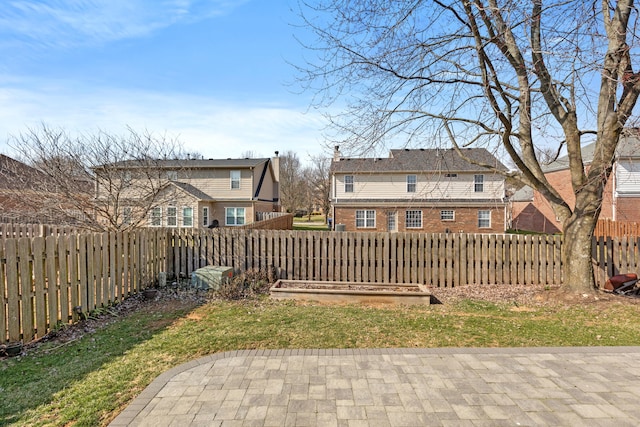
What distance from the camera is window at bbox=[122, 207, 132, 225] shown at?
888cm

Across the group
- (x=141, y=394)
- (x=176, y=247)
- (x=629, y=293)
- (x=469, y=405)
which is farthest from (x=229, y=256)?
(x=629, y=293)

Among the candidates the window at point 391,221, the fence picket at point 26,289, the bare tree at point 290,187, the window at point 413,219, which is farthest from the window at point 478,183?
the bare tree at point 290,187

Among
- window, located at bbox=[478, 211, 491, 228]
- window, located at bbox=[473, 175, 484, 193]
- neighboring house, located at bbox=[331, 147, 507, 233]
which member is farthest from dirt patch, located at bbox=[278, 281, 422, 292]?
window, located at bbox=[473, 175, 484, 193]

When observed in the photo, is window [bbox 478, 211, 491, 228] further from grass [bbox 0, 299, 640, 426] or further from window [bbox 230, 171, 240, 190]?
grass [bbox 0, 299, 640, 426]

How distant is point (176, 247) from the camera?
872 centimetres

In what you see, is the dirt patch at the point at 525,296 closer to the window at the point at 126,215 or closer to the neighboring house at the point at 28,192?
the window at the point at 126,215

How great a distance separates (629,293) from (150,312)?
10.4m

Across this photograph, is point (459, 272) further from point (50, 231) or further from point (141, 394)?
point (50, 231)

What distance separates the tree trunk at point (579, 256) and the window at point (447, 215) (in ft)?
58.6

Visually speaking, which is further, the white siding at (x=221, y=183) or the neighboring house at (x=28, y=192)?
the white siding at (x=221, y=183)

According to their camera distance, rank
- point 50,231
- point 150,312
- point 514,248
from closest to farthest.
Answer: point 150,312
point 514,248
point 50,231

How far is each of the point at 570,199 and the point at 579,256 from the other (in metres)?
24.7

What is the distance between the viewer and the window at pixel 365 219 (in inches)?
1001

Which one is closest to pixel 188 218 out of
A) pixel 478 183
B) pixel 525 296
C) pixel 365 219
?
pixel 365 219
